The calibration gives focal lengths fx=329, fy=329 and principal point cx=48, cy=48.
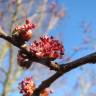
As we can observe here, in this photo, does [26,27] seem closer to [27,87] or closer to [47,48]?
[47,48]

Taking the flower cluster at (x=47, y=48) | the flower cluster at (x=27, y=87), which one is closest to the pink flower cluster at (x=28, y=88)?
the flower cluster at (x=27, y=87)

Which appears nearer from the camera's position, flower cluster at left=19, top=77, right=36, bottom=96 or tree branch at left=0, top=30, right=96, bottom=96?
tree branch at left=0, top=30, right=96, bottom=96

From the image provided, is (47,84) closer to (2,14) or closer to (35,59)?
(35,59)

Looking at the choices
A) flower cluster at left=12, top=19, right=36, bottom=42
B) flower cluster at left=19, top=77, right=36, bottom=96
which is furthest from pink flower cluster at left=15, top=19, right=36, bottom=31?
flower cluster at left=19, top=77, right=36, bottom=96

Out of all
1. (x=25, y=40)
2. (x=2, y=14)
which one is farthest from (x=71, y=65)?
(x=2, y=14)

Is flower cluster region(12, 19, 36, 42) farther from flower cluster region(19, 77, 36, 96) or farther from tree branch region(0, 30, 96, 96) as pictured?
flower cluster region(19, 77, 36, 96)

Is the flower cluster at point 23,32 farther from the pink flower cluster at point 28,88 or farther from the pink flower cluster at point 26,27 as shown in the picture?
the pink flower cluster at point 28,88
